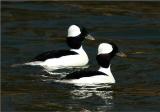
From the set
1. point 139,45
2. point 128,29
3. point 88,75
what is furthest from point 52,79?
point 128,29

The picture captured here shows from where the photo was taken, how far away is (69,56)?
876 inches

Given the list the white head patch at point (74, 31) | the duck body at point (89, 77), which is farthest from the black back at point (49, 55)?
the duck body at point (89, 77)

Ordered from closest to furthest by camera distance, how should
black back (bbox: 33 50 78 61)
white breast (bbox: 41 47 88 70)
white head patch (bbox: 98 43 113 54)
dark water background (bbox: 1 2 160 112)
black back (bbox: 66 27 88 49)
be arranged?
dark water background (bbox: 1 2 160 112) < white head patch (bbox: 98 43 113 54) < black back (bbox: 33 50 78 61) < white breast (bbox: 41 47 88 70) < black back (bbox: 66 27 88 49)

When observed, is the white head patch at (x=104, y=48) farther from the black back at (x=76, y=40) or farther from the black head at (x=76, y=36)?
the black back at (x=76, y=40)

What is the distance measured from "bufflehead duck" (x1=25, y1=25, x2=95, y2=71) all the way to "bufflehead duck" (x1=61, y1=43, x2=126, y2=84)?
162 centimetres

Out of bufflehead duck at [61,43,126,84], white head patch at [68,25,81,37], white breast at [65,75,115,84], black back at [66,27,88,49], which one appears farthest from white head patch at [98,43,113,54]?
black back at [66,27,88,49]

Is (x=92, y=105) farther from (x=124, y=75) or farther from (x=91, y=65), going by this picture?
(x=91, y=65)

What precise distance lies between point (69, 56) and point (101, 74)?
2362mm

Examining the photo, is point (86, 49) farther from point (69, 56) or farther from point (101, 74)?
point (101, 74)

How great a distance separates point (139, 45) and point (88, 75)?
5.27 metres

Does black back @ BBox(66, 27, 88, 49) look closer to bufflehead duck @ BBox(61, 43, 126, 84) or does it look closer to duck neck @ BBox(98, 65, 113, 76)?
bufflehead duck @ BBox(61, 43, 126, 84)

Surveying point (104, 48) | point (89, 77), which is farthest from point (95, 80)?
point (104, 48)

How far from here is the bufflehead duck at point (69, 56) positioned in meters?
21.6

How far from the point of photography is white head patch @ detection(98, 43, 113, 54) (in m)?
20.3
